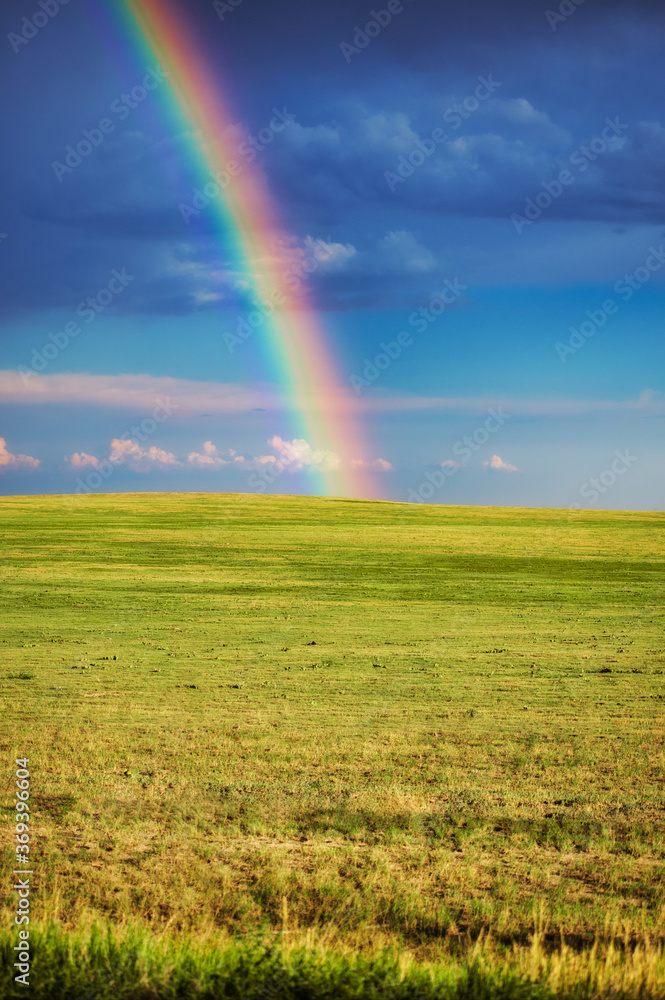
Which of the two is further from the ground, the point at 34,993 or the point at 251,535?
the point at 251,535

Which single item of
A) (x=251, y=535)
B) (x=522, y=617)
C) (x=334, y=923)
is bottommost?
(x=334, y=923)

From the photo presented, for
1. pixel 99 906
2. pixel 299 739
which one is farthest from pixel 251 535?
pixel 99 906

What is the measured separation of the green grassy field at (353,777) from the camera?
6137 millimetres

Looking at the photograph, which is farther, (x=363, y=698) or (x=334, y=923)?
(x=363, y=698)

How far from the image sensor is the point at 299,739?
35.6 feet

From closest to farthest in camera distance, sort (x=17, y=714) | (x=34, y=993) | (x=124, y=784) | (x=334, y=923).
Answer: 1. (x=34, y=993)
2. (x=334, y=923)
3. (x=124, y=784)
4. (x=17, y=714)

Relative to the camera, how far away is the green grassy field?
614 cm

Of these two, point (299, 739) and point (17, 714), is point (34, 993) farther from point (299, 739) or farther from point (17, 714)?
point (17, 714)

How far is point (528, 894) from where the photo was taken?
6625mm

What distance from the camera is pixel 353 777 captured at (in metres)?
9.30

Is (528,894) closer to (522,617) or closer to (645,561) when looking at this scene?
(522,617)

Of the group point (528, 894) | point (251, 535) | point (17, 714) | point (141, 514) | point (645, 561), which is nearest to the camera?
point (528, 894)

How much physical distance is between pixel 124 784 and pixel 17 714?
3.85m

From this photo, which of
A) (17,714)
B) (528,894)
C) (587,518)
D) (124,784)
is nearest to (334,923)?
(528,894)
